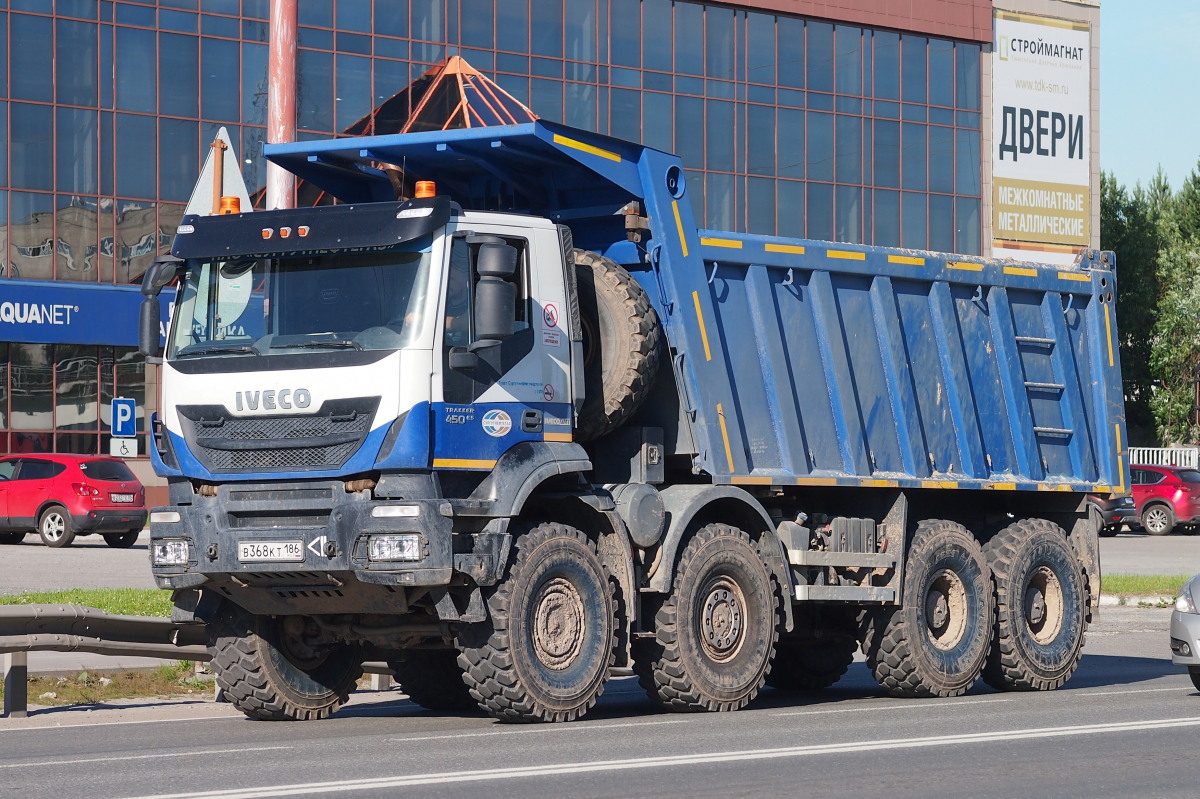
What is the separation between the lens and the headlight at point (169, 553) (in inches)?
429

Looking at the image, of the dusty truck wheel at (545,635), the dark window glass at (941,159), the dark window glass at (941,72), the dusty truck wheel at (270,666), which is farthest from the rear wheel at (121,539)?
the dark window glass at (941,72)

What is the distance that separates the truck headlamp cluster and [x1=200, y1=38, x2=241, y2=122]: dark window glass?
3843cm

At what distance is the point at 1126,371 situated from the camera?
69750mm

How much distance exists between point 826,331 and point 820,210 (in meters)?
43.5

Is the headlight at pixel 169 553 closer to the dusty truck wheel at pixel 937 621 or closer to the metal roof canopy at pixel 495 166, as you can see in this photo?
the metal roof canopy at pixel 495 166

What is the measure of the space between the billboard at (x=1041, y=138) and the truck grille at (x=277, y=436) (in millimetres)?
51365

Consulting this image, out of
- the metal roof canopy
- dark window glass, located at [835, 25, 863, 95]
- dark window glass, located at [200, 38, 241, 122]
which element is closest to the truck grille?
the metal roof canopy

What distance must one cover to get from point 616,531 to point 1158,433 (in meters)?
59.7

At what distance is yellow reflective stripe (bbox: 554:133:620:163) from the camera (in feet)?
38.2

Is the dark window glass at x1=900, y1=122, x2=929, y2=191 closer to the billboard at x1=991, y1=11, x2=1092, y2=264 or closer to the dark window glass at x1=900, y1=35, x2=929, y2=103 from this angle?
the dark window glass at x1=900, y1=35, x2=929, y2=103

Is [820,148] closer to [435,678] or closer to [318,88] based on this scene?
[318,88]

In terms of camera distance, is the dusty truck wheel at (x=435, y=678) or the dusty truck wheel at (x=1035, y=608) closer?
the dusty truck wheel at (x=435, y=678)

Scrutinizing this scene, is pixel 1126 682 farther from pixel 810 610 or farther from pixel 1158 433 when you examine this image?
pixel 1158 433

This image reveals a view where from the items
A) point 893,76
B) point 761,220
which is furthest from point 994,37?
point 761,220
